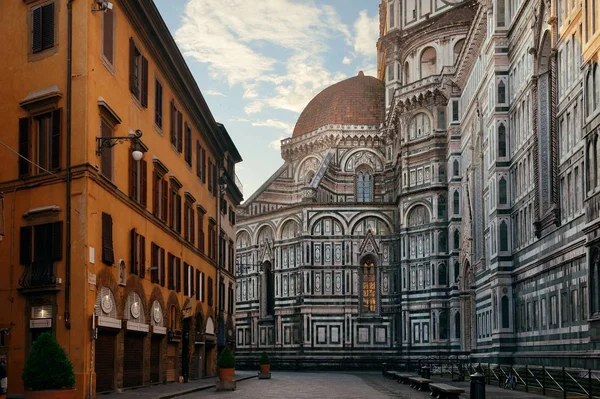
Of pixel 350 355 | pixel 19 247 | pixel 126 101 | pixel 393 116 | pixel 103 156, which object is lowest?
pixel 350 355

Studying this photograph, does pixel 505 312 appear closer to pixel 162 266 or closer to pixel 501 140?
pixel 501 140

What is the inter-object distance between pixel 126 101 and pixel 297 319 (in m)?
55.0

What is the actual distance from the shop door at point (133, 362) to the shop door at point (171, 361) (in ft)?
17.7

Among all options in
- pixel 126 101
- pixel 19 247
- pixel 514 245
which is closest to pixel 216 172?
pixel 514 245

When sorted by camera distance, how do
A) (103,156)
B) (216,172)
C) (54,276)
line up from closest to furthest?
(54,276) < (103,156) < (216,172)

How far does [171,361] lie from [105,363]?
1154cm

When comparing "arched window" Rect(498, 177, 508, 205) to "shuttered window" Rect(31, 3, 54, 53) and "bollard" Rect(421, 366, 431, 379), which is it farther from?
"shuttered window" Rect(31, 3, 54, 53)

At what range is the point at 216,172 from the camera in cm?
5606

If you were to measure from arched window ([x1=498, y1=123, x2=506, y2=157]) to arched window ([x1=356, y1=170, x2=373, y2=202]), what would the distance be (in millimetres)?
39124

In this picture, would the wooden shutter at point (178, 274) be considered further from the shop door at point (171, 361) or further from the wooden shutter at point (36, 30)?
the wooden shutter at point (36, 30)

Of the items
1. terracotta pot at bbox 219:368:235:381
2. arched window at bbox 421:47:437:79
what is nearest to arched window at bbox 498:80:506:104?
terracotta pot at bbox 219:368:235:381

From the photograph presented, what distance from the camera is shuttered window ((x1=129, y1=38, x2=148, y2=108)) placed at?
110ft

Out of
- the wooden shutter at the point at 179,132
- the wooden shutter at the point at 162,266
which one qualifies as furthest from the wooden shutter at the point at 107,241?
the wooden shutter at the point at 179,132

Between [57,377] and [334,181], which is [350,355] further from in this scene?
[57,377]
